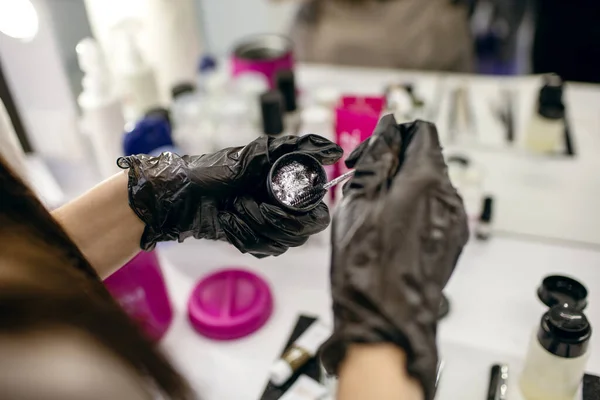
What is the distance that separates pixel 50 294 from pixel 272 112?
0.59 m

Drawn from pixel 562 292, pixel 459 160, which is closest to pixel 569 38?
pixel 459 160

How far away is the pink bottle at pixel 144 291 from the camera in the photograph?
2.12 feet

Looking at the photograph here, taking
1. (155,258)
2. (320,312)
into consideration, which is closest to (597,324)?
(320,312)

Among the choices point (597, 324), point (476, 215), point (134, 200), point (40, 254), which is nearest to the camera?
point (40, 254)

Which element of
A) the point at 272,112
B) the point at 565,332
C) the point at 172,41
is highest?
the point at 172,41

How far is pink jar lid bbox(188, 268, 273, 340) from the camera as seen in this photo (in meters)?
0.70

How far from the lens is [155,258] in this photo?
696 mm

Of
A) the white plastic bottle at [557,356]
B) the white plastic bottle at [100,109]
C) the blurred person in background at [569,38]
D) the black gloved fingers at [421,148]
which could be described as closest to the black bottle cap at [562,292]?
the white plastic bottle at [557,356]

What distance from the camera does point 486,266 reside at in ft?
2.59

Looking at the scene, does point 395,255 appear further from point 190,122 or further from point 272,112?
point 190,122

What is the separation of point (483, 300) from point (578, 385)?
0.18 metres

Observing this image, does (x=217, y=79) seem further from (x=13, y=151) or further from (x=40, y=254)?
(x=40, y=254)

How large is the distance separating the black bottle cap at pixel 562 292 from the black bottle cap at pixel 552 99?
1.19ft

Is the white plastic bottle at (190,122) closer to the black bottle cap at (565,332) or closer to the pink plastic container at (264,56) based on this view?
the pink plastic container at (264,56)
